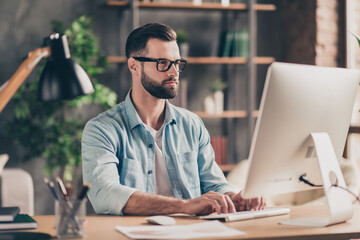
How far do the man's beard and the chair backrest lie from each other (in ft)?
5.45

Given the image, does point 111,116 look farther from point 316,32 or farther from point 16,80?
point 316,32

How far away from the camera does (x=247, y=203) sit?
179 cm

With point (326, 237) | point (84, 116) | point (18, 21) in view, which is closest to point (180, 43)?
point (84, 116)

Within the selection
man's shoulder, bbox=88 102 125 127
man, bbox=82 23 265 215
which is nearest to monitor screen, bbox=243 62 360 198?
man, bbox=82 23 265 215

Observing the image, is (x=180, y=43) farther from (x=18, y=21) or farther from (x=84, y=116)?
(x=18, y=21)

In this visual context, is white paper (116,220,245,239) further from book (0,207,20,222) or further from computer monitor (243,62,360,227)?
book (0,207,20,222)

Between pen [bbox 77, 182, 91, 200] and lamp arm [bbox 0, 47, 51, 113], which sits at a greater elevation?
lamp arm [bbox 0, 47, 51, 113]

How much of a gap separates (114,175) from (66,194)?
16.7 inches

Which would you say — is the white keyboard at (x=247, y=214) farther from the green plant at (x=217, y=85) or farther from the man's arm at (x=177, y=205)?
the green plant at (x=217, y=85)

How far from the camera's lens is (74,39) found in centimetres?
402

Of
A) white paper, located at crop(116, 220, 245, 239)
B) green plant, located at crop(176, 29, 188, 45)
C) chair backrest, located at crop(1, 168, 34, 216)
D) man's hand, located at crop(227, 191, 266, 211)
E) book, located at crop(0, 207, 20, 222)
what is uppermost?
green plant, located at crop(176, 29, 188, 45)

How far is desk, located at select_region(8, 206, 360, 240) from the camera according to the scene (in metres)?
1.40

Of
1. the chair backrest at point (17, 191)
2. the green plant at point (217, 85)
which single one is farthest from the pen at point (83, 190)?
the green plant at point (217, 85)

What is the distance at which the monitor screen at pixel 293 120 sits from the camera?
1440mm
